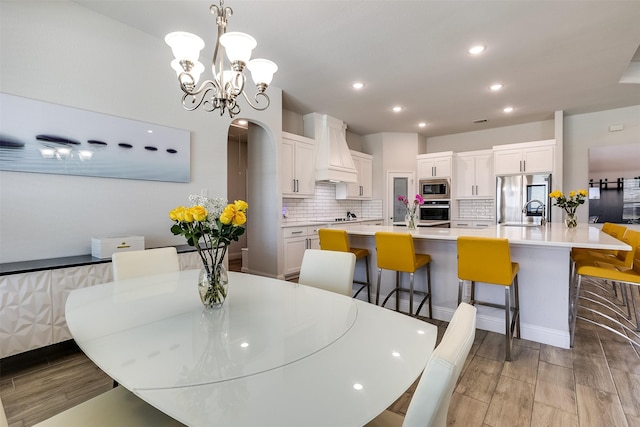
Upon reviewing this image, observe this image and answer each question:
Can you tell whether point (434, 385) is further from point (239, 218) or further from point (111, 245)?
point (111, 245)

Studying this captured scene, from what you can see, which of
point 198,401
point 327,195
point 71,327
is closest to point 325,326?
point 198,401

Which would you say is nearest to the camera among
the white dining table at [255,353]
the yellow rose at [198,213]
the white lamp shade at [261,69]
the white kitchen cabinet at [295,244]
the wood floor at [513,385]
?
the white dining table at [255,353]

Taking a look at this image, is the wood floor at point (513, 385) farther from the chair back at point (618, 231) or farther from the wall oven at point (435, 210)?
the wall oven at point (435, 210)

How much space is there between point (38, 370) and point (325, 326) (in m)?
2.40

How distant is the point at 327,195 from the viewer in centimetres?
620

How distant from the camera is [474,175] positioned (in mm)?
6285

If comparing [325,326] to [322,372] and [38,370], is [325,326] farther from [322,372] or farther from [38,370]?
[38,370]

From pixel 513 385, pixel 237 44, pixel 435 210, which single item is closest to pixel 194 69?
pixel 237 44

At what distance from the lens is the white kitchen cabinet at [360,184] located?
6.21m

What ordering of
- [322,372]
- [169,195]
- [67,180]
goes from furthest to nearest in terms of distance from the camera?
[169,195]
[67,180]
[322,372]

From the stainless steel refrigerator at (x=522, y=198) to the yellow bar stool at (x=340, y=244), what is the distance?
3.65 m

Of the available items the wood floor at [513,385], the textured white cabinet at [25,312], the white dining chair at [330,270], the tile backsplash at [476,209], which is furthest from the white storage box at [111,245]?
the tile backsplash at [476,209]

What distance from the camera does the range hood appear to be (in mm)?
5348

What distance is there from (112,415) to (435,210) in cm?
642
